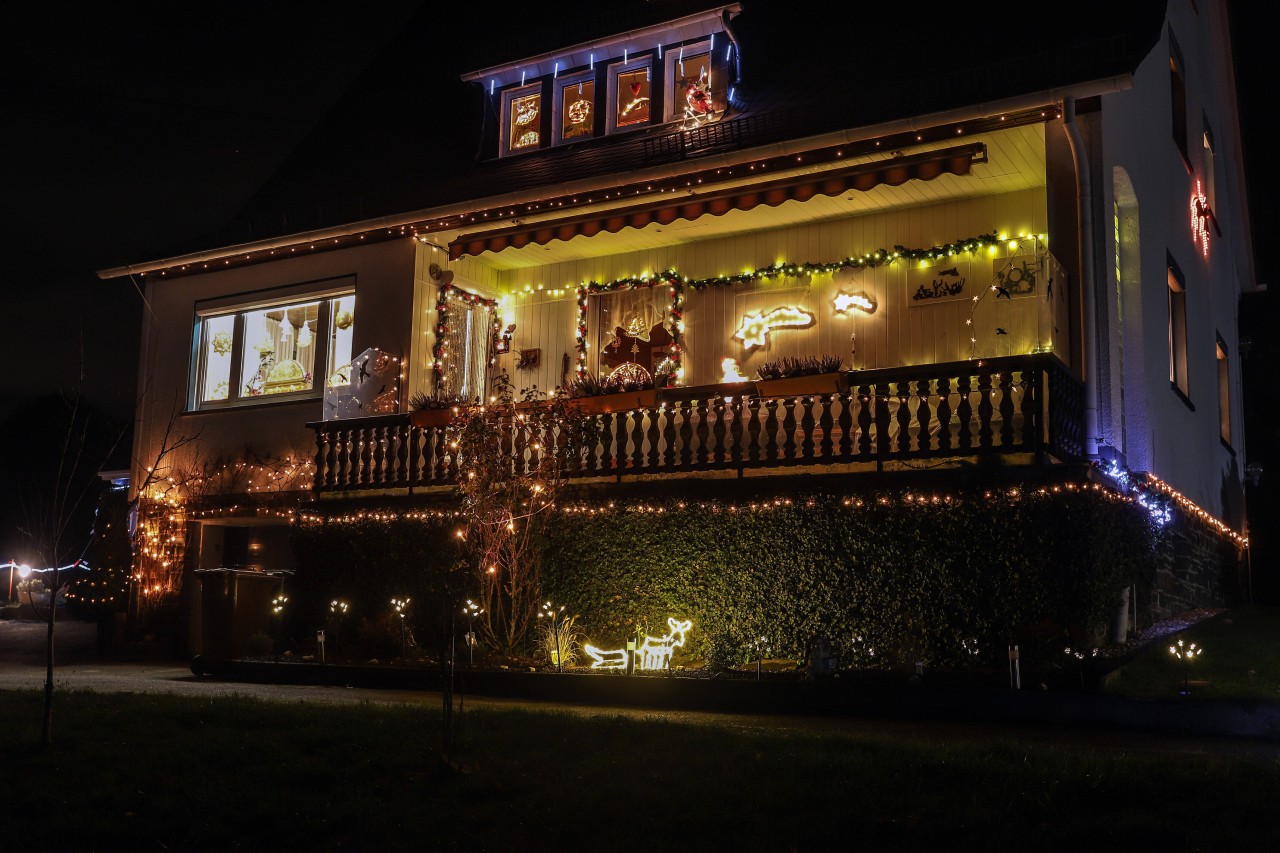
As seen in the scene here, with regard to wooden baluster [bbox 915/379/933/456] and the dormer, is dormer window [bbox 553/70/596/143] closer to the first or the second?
the dormer

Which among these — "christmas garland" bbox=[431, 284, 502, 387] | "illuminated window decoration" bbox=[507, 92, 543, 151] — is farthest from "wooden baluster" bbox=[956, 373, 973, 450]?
"illuminated window decoration" bbox=[507, 92, 543, 151]

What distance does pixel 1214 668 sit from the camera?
10.6 m

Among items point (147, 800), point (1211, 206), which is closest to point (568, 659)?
point (147, 800)

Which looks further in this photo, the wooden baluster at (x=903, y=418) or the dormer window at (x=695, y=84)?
the dormer window at (x=695, y=84)

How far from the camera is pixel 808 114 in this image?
14.0m

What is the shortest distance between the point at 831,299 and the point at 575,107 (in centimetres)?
461

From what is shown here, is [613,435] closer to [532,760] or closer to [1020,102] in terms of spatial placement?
[1020,102]

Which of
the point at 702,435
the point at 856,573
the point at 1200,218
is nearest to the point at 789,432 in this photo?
the point at 702,435

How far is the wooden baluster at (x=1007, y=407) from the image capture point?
35.9 feet

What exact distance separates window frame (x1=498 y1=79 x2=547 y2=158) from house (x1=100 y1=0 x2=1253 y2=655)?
0.06m

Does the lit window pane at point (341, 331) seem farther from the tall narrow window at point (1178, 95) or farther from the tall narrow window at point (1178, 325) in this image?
the tall narrow window at point (1178, 95)

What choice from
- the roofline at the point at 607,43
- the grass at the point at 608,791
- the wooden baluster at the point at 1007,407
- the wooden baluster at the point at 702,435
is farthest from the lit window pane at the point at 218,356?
the wooden baluster at the point at 1007,407

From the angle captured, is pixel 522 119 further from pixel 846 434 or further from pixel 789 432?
pixel 846 434

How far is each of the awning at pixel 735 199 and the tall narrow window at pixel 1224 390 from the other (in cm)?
998
